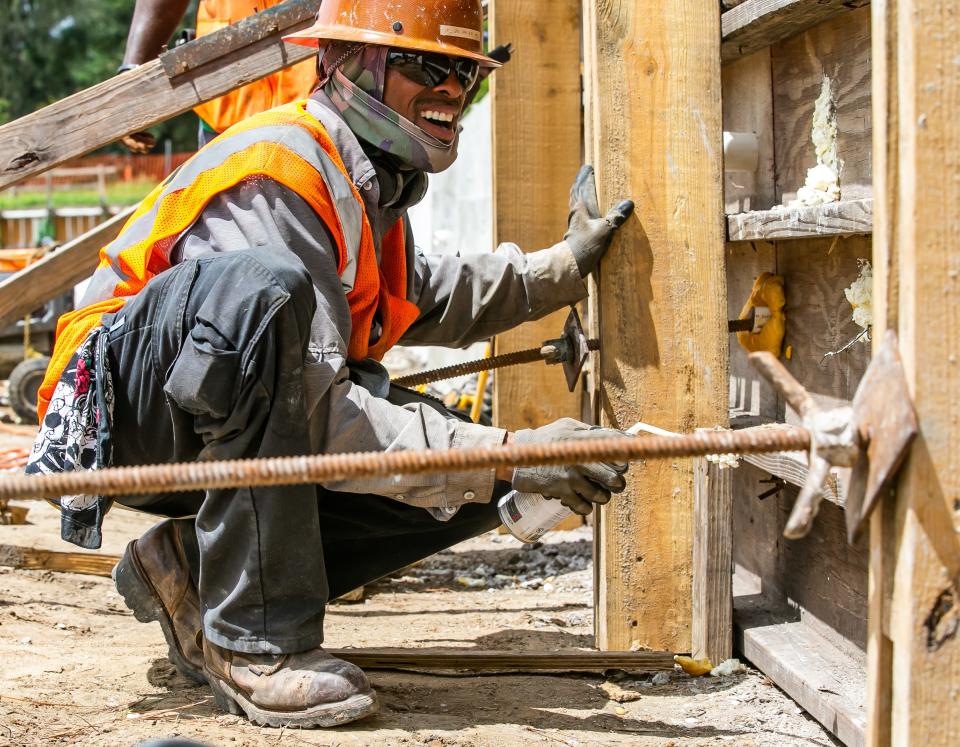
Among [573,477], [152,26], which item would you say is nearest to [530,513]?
[573,477]

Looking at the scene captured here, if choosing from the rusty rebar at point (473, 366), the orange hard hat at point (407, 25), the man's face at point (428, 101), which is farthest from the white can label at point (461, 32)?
the rusty rebar at point (473, 366)

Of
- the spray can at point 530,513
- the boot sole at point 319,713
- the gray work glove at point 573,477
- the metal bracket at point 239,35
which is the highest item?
the metal bracket at point 239,35

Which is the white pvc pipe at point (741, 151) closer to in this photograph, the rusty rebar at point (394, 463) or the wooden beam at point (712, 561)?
the wooden beam at point (712, 561)

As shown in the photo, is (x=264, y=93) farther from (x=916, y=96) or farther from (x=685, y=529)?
(x=916, y=96)

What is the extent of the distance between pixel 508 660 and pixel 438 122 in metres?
1.42

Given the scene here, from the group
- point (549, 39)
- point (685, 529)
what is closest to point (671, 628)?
point (685, 529)

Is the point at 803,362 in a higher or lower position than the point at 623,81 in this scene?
lower

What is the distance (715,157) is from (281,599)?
150 cm

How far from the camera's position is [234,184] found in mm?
2631

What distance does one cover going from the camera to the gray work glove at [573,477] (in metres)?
2.48

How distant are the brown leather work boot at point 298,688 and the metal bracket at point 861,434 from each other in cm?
134

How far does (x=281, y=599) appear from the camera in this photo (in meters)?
2.58

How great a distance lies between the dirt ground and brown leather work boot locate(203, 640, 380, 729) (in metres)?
0.04

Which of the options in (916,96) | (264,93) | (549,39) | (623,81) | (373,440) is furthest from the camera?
(264,93)
